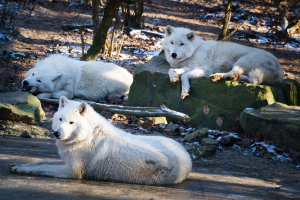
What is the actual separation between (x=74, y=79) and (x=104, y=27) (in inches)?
91.5

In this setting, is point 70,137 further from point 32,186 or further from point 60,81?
point 60,81

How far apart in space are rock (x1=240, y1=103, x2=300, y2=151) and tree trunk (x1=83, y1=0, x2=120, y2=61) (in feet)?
19.5

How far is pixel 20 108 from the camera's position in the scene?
6.11 meters

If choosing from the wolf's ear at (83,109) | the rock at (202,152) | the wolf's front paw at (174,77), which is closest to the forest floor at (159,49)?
the rock at (202,152)

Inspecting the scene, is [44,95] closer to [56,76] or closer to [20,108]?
[56,76]

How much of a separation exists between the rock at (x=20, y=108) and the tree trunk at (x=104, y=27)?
14.1ft

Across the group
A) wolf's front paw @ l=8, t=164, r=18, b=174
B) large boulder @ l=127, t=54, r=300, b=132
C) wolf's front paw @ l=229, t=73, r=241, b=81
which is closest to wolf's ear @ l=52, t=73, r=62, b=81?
large boulder @ l=127, t=54, r=300, b=132

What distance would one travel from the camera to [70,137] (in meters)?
3.70

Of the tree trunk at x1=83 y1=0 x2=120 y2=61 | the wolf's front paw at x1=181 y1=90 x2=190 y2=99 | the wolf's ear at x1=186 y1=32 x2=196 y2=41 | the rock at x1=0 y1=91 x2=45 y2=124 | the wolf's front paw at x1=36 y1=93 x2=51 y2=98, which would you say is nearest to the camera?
the rock at x1=0 y1=91 x2=45 y2=124

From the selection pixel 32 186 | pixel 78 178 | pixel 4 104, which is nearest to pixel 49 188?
pixel 32 186

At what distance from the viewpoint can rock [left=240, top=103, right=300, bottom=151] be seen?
531 centimetres

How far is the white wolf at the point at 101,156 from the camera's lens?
3613 mm

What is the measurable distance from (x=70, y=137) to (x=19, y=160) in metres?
0.94

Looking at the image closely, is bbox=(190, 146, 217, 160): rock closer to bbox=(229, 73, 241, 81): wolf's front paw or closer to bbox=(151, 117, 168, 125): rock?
bbox=(151, 117, 168, 125): rock
